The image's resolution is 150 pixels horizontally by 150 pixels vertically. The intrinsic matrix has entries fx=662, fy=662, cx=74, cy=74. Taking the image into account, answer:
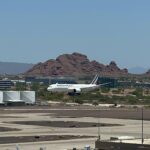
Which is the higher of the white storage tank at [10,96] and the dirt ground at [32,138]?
the white storage tank at [10,96]

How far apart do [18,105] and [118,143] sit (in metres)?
134

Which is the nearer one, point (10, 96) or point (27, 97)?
point (10, 96)

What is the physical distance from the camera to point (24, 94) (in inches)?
7475

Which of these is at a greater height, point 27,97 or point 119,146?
point 27,97

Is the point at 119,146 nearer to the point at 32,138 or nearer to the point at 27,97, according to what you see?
the point at 32,138

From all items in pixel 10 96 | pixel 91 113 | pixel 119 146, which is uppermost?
pixel 10 96

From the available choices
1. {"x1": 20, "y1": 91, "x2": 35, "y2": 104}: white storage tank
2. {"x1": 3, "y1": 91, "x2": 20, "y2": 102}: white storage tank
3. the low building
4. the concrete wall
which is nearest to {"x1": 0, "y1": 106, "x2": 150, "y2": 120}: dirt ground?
the low building

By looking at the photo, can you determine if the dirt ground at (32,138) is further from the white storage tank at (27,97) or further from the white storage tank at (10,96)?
the white storage tank at (27,97)

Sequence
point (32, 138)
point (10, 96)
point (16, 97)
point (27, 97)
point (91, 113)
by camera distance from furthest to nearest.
A: point (27, 97) < point (16, 97) < point (10, 96) < point (91, 113) < point (32, 138)

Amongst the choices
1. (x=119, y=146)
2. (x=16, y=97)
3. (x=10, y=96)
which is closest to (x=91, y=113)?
(x=10, y=96)

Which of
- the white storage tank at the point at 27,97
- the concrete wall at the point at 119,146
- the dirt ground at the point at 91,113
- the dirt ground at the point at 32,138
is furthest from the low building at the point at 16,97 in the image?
the concrete wall at the point at 119,146

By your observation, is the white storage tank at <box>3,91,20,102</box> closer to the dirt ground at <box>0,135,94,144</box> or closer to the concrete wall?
the dirt ground at <box>0,135,94,144</box>

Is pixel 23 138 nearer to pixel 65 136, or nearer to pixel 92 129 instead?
pixel 65 136

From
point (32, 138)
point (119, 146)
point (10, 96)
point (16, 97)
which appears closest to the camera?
point (119, 146)
